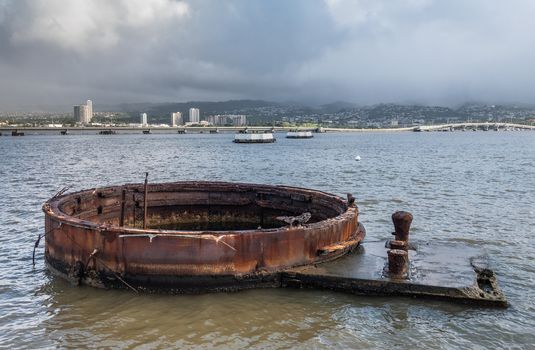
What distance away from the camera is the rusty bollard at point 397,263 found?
34.6 ft

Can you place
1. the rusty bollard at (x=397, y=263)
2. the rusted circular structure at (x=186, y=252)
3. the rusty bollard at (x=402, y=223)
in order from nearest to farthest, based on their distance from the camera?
1. the rusted circular structure at (x=186, y=252)
2. the rusty bollard at (x=397, y=263)
3. the rusty bollard at (x=402, y=223)

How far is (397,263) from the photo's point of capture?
1061cm

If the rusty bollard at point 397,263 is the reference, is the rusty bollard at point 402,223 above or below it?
above

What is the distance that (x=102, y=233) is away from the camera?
415 inches

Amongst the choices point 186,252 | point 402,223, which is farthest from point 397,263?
point 186,252

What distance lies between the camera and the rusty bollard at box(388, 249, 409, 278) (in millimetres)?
10531

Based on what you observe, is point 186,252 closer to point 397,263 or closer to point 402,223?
point 397,263

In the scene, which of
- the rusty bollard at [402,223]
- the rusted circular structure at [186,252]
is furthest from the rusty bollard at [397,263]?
the rusty bollard at [402,223]

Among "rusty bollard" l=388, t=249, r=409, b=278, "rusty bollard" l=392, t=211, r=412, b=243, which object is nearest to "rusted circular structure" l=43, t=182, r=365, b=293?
"rusty bollard" l=392, t=211, r=412, b=243

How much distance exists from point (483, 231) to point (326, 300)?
10528mm

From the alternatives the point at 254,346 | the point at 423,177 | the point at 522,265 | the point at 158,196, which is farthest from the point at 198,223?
the point at 423,177

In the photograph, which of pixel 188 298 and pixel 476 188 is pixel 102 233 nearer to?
pixel 188 298

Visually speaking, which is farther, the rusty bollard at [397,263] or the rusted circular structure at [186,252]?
the rusty bollard at [397,263]

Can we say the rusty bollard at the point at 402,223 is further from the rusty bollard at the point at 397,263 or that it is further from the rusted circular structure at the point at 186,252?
the rusty bollard at the point at 397,263
